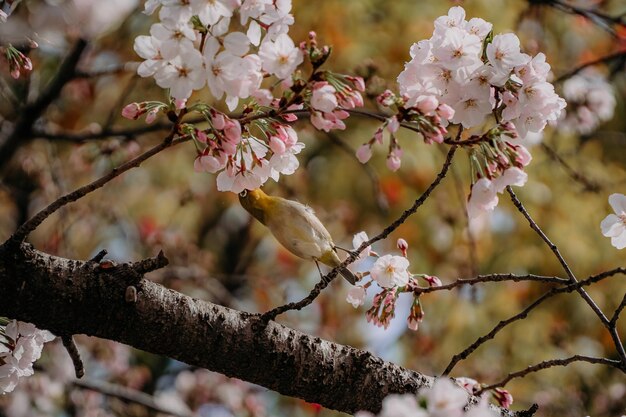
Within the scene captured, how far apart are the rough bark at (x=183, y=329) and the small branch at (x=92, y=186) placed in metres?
0.05

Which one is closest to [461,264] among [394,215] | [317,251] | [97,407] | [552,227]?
[394,215]

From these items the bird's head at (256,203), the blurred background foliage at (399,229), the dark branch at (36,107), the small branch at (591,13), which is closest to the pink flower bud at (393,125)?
the bird's head at (256,203)

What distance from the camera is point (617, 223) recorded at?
1.57 m

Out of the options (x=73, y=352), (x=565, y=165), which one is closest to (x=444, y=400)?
(x=73, y=352)

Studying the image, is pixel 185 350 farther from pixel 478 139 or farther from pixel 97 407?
pixel 97 407

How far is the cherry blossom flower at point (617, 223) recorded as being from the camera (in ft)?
5.13

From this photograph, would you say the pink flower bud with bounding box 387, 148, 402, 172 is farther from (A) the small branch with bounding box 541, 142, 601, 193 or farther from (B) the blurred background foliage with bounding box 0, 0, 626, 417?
(B) the blurred background foliage with bounding box 0, 0, 626, 417

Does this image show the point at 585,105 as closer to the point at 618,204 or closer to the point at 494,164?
the point at 618,204

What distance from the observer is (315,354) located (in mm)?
1500

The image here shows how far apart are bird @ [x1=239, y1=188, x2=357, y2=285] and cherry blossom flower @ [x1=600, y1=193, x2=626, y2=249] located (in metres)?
0.54

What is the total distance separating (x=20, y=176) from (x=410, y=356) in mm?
3037

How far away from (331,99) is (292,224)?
0.54 metres

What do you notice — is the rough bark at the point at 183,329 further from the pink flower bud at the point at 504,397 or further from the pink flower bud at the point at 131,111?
the pink flower bud at the point at 131,111

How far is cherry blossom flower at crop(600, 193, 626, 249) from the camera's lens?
1.56m
